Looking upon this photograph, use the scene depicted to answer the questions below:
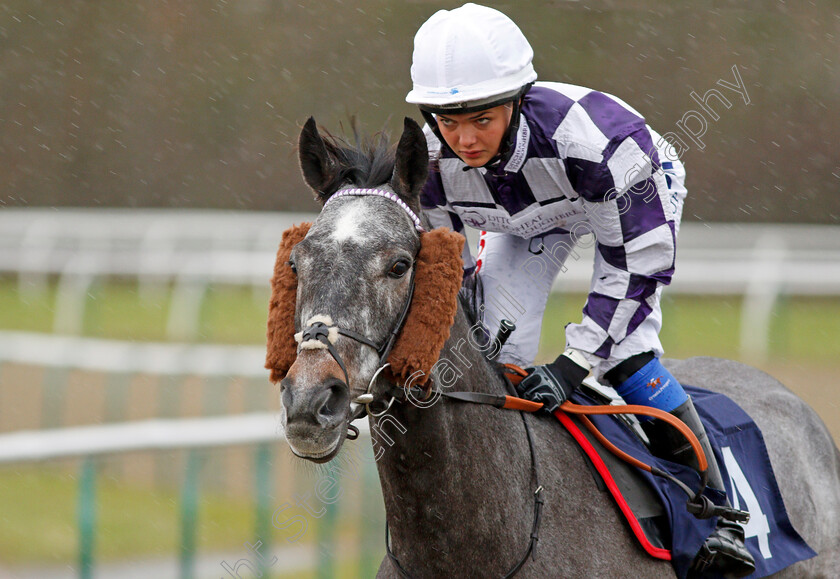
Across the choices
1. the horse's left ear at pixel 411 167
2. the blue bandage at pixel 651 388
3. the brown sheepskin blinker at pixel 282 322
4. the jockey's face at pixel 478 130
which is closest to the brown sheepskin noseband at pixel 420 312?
the brown sheepskin blinker at pixel 282 322

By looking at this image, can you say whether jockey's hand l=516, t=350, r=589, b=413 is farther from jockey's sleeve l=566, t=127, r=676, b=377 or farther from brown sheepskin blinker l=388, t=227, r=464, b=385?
brown sheepskin blinker l=388, t=227, r=464, b=385

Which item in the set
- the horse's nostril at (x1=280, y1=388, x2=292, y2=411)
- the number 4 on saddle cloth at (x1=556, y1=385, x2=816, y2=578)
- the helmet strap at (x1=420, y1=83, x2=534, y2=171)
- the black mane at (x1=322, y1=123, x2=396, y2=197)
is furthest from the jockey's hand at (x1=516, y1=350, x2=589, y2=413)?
the horse's nostril at (x1=280, y1=388, x2=292, y2=411)

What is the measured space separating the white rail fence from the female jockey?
20.8 ft

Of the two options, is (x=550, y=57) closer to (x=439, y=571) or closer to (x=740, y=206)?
(x=740, y=206)

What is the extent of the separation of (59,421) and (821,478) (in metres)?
5.71

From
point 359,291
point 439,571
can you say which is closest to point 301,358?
point 359,291

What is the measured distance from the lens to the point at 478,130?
9.41 feet

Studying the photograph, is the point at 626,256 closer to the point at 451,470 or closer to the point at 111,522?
the point at 451,470

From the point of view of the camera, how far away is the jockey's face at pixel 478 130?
287 centimetres

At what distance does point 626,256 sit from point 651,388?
47 cm

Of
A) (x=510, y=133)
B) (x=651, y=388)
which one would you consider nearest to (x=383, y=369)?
(x=510, y=133)

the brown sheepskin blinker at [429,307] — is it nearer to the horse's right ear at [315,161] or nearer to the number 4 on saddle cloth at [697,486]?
the horse's right ear at [315,161]

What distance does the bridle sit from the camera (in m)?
2.27

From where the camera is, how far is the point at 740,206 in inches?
778
